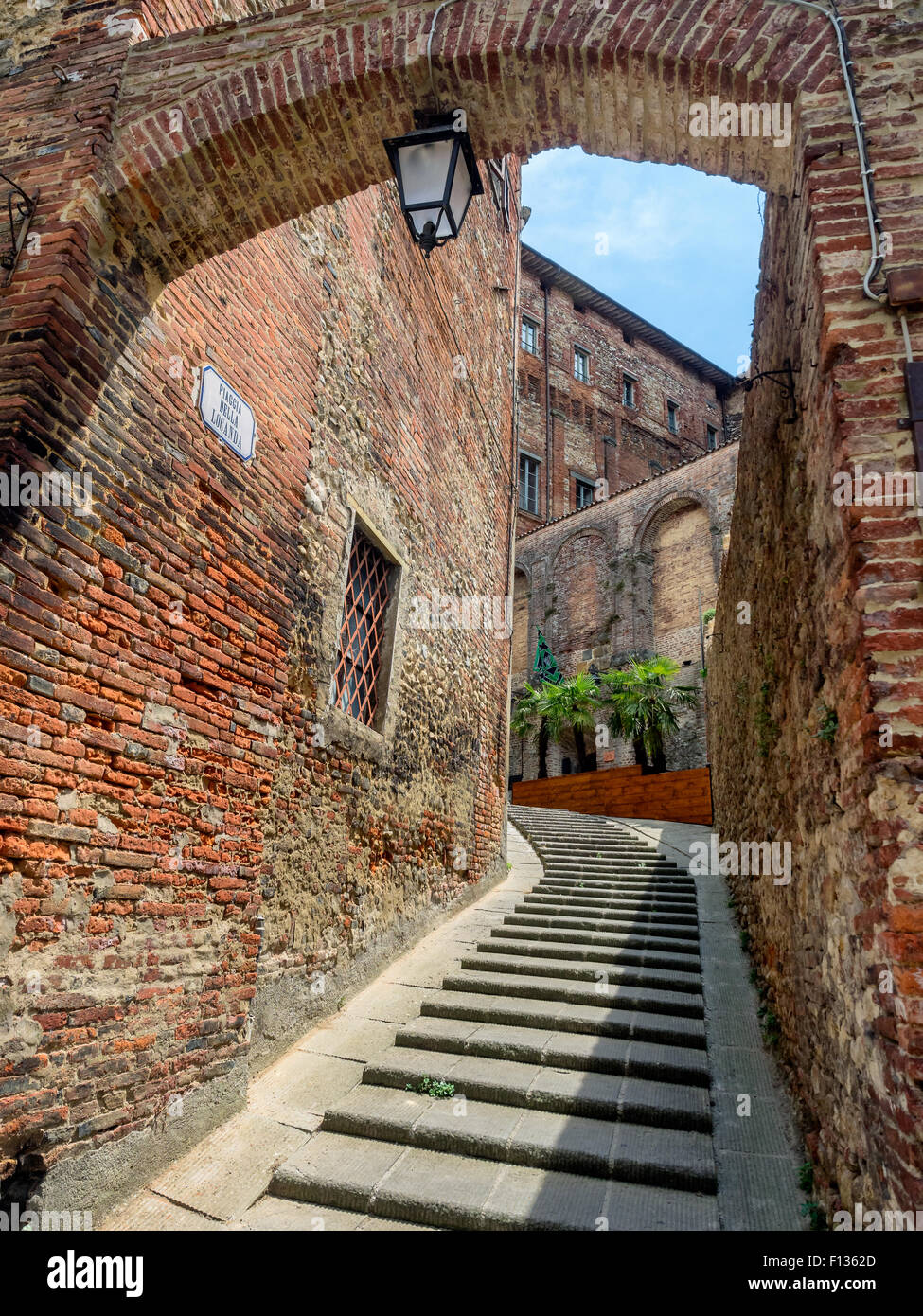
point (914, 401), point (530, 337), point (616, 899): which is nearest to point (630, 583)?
point (530, 337)

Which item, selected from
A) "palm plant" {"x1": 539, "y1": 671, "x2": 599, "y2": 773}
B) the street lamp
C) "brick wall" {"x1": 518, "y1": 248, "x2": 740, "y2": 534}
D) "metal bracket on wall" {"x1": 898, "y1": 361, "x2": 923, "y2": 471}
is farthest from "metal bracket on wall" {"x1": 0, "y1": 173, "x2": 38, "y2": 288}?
"brick wall" {"x1": 518, "y1": 248, "x2": 740, "y2": 534}

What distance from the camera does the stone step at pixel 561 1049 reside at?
160 inches

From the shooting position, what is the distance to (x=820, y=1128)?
111 inches

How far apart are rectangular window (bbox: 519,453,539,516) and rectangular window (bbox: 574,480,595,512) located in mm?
1922

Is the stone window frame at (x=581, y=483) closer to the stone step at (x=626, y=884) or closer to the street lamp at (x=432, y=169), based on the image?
the stone step at (x=626, y=884)

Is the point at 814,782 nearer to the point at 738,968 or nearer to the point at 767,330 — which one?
the point at 767,330

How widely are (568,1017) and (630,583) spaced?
18.5 m

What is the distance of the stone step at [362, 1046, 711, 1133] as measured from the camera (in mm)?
3668

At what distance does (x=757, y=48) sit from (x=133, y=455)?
282cm

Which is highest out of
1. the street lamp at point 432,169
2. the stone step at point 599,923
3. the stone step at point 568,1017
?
the street lamp at point 432,169

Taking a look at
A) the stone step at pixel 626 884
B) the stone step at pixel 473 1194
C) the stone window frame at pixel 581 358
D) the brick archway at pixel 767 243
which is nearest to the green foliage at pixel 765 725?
the brick archway at pixel 767 243

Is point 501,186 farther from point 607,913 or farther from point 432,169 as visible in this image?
point 607,913

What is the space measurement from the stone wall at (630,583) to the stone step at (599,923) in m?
12.6
